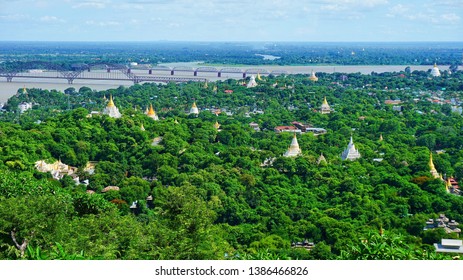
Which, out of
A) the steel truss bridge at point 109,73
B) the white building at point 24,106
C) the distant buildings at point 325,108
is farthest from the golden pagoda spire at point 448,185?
the steel truss bridge at point 109,73

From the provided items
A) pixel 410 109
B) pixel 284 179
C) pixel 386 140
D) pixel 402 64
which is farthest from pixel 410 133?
pixel 402 64

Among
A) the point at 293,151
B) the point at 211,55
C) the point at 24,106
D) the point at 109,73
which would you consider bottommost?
the point at 211,55

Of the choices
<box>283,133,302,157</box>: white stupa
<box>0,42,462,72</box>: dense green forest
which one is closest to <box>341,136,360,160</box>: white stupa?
<box>283,133,302,157</box>: white stupa

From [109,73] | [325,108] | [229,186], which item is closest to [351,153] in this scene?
[229,186]

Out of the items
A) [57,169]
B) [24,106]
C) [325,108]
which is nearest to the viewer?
[57,169]

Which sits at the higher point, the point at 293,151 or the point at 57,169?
the point at 293,151

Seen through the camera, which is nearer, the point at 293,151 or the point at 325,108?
the point at 293,151

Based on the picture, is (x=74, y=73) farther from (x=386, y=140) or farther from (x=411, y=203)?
(x=411, y=203)

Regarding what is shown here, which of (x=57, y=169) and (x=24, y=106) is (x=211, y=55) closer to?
(x=24, y=106)
